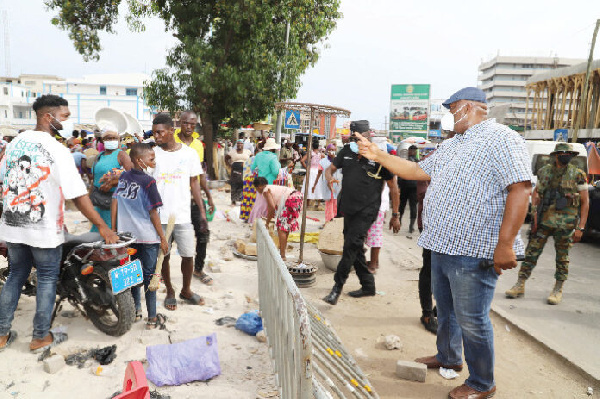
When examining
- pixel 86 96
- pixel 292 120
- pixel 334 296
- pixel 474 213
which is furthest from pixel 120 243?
pixel 86 96

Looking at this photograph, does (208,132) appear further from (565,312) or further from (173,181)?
(565,312)

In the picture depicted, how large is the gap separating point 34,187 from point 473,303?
127 inches

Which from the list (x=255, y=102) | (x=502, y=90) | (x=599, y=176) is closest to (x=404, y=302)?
(x=255, y=102)

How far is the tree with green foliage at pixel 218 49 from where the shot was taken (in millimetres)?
12391

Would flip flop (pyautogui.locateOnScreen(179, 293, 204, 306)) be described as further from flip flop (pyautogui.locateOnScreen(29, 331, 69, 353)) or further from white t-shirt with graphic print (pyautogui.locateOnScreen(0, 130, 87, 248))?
white t-shirt with graphic print (pyautogui.locateOnScreen(0, 130, 87, 248))

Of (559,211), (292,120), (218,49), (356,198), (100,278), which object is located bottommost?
(100,278)

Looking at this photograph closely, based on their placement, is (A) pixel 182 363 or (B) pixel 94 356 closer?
(A) pixel 182 363

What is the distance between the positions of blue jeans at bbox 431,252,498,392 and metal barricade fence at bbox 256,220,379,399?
2.45 ft

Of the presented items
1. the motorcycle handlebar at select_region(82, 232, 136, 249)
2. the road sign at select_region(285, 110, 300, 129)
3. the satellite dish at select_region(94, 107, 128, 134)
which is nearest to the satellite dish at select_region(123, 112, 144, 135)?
the satellite dish at select_region(94, 107, 128, 134)

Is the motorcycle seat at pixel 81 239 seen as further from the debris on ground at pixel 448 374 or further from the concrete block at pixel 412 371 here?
the debris on ground at pixel 448 374

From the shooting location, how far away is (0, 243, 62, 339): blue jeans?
315 centimetres

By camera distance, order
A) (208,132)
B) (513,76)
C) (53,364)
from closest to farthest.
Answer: (53,364)
(208,132)
(513,76)

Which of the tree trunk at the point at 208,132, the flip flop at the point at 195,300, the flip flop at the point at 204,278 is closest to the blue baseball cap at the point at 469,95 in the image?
the flip flop at the point at 195,300

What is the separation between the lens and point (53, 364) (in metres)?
2.97
